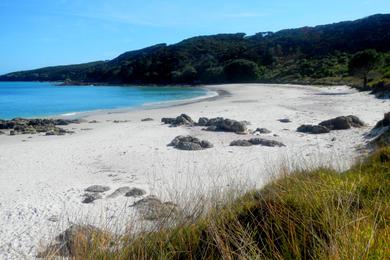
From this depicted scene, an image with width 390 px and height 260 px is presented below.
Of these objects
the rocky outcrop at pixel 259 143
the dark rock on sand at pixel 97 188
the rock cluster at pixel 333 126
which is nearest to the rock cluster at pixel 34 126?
the rocky outcrop at pixel 259 143

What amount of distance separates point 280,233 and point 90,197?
5170 mm

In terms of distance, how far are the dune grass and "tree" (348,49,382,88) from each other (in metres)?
37.3

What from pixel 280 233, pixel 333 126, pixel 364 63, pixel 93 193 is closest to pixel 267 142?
pixel 333 126

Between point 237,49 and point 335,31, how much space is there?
2285cm

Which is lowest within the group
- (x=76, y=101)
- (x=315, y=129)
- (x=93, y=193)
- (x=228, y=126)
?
(x=76, y=101)

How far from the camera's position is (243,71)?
78250 millimetres

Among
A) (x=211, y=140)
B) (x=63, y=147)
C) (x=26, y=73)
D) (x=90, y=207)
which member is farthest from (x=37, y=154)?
(x=26, y=73)

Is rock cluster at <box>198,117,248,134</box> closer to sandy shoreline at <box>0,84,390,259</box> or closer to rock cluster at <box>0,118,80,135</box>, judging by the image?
A: sandy shoreline at <box>0,84,390,259</box>

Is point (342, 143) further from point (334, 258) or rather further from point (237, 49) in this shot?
point (237, 49)

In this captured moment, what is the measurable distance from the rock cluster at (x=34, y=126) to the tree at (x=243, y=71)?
5573 centimetres

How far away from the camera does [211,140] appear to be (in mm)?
14508

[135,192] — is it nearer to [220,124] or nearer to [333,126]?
[220,124]

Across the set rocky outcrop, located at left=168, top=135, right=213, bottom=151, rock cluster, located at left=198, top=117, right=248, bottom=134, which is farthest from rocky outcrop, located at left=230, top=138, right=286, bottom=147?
rock cluster, located at left=198, top=117, right=248, bottom=134

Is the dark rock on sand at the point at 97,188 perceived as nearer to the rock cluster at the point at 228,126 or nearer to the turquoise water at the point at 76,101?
the rock cluster at the point at 228,126
